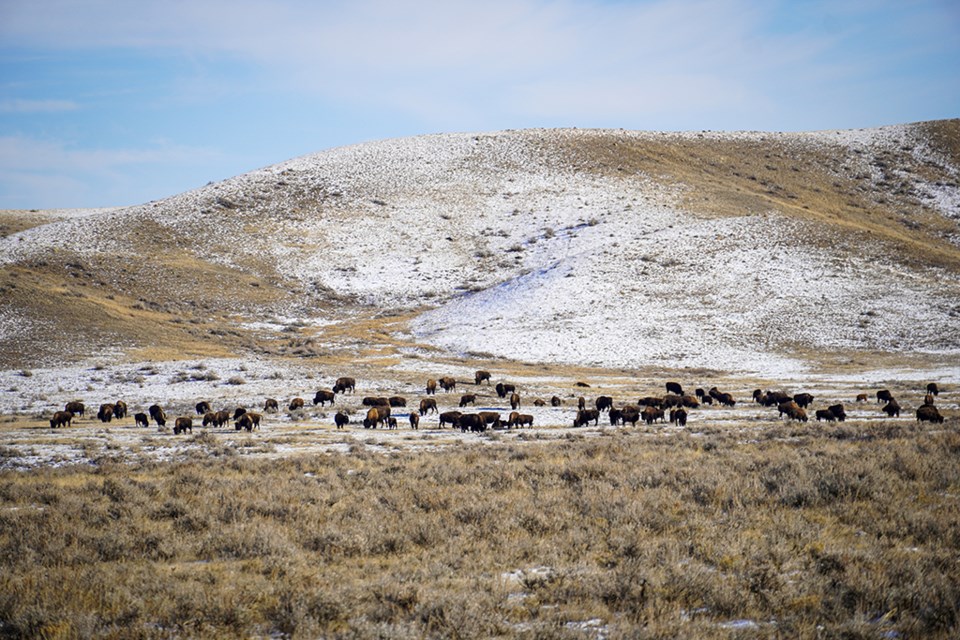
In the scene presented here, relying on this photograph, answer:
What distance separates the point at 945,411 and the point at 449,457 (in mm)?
21479

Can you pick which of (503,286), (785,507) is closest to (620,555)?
(785,507)

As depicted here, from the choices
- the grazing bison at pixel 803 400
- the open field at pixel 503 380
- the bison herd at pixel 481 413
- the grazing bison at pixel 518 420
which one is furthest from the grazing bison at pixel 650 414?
the grazing bison at pixel 803 400

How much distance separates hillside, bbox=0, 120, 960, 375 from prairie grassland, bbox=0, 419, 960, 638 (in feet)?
111

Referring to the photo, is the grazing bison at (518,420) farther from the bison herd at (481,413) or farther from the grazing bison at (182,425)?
the grazing bison at (182,425)

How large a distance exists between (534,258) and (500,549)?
63.8 metres

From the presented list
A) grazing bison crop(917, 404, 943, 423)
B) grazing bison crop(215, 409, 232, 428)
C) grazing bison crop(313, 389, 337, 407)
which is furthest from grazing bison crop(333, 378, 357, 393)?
grazing bison crop(917, 404, 943, 423)

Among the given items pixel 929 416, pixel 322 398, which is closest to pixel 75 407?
pixel 322 398

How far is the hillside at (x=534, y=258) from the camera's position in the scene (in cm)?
4972

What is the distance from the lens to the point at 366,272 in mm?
70938

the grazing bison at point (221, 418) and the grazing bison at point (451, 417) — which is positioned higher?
the grazing bison at point (221, 418)

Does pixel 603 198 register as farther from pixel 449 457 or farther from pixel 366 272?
pixel 449 457

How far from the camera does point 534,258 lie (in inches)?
2815

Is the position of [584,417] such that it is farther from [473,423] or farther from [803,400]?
[803,400]

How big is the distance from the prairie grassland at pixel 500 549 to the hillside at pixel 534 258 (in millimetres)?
33729
